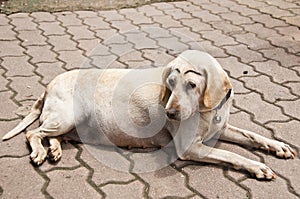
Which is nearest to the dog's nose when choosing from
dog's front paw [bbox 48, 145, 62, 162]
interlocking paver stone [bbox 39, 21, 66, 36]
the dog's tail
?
dog's front paw [bbox 48, 145, 62, 162]

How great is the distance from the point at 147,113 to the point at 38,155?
3.05 ft

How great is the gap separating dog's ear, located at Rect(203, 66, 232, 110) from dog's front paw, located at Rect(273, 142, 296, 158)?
814 mm

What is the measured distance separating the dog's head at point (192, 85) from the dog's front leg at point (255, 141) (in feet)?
2.29

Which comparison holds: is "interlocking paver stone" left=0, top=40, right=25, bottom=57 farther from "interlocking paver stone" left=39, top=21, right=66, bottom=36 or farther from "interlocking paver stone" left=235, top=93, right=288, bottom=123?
"interlocking paver stone" left=235, top=93, right=288, bottom=123

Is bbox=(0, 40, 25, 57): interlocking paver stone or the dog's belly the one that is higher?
the dog's belly

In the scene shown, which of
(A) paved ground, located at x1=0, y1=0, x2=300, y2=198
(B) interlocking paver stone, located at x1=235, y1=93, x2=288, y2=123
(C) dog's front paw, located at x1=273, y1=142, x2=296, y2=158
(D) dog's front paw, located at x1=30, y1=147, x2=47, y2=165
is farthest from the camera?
(B) interlocking paver stone, located at x1=235, y1=93, x2=288, y2=123

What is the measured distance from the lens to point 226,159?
333 cm

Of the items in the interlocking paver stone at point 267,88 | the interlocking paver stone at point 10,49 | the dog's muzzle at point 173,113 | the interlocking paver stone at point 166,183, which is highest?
the dog's muzzle at point 173,113

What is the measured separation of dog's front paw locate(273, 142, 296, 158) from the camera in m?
3.52

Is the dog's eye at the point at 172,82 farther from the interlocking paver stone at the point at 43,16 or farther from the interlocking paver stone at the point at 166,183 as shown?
the interlocking paver stone at the point at 43,16

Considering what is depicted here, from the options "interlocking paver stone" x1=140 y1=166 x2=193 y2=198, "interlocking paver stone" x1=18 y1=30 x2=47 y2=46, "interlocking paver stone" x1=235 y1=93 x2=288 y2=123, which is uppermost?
"interlocking paver stone" x1=235 y1=93 x2=288 y2=123

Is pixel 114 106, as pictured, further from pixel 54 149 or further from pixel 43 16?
pixel 43 16

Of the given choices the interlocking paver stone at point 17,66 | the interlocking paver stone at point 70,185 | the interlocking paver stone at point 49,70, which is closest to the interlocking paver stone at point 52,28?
the interlocking paver stone at point 17,66

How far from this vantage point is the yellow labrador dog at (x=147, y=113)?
10.1 ft
